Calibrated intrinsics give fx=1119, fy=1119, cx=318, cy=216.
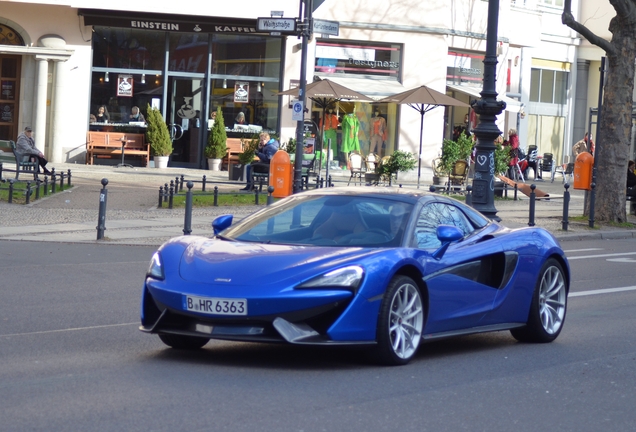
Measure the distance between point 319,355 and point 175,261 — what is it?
1317 mm

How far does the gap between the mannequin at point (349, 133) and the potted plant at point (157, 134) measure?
5819 millimetres

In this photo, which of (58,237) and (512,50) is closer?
(58,237)

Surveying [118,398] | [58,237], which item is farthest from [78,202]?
[118,398]

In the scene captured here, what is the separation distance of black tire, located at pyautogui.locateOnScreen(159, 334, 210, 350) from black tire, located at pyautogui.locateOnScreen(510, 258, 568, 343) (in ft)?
9.29

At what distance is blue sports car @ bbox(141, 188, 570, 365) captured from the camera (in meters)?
7.45

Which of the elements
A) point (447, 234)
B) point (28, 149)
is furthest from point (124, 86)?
point (447, 234)

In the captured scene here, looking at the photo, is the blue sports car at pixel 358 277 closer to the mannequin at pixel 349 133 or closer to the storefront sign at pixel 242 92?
the mannequin at pixel 349 133

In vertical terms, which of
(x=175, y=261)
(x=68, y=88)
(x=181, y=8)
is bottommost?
(x=175, y=261)

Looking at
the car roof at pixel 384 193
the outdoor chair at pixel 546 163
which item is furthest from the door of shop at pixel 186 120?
the car roof at pixel 384 193

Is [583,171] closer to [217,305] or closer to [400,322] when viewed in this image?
[400,322]

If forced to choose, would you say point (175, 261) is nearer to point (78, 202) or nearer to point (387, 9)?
point (78, 202)

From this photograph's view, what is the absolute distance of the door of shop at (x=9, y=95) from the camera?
34.6 m

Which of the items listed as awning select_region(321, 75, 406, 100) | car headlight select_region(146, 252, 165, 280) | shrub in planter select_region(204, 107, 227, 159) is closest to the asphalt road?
car headlight select_region(146, 252, 165, 280)

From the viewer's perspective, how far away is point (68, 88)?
113 ft
